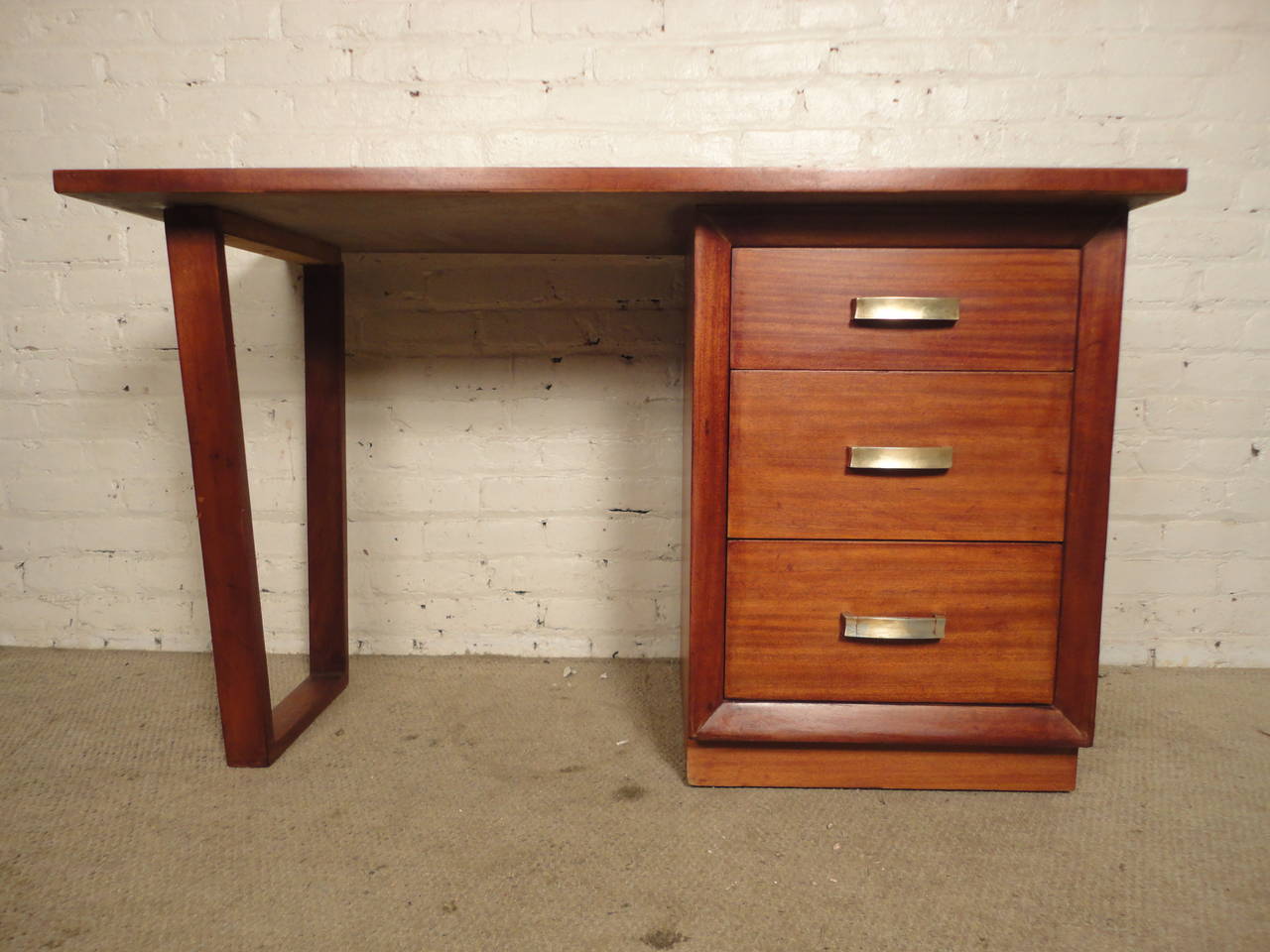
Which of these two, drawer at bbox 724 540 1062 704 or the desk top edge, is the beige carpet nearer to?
Result: drawer at bbox 724 540 1062 704

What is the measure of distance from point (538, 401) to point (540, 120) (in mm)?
543

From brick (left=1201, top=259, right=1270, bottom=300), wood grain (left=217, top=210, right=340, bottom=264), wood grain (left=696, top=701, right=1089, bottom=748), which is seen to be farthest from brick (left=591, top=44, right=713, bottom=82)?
wood grain (left=696, top=701, right=1089, bottom=748)

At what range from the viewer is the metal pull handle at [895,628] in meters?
1.02

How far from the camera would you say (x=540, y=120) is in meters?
1.48

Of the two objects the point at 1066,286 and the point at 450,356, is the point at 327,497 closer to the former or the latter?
the point at 450,356

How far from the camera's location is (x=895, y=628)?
1024mm

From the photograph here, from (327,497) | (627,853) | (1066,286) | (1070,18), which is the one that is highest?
(1070,18)

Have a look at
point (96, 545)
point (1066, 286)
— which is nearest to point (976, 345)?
point (1066, 286)

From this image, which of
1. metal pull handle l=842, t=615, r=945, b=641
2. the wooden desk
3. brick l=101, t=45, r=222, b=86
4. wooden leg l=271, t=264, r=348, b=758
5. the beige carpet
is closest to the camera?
the beige carpet

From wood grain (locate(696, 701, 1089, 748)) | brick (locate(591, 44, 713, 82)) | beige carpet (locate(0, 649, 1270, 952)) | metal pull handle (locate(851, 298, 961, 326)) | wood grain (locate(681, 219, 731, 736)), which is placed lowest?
beige carpet (locate(0, 649, 1270, 952))

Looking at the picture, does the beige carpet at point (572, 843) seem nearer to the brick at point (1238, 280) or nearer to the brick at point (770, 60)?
the brick at point (1238, 280)

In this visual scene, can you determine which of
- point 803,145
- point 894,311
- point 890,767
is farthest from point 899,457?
point 803,145

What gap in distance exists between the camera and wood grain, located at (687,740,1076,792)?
1.06 m

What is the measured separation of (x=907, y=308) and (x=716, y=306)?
9.7 inches
